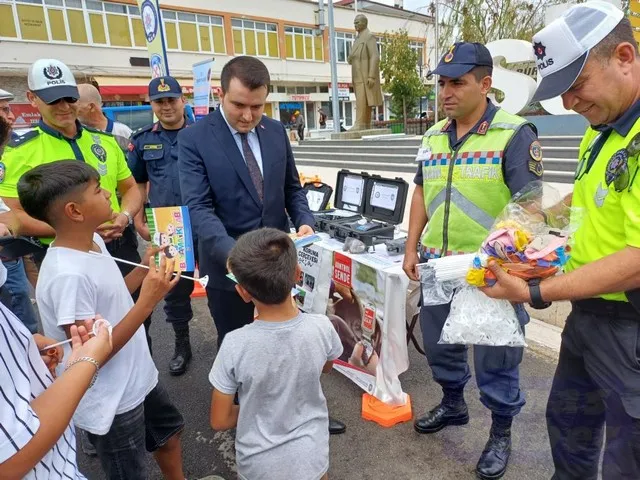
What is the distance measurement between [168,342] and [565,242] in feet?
11.1

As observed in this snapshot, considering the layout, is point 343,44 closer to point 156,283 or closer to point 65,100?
point 65,100

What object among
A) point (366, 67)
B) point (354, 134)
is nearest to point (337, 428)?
point (366, 67)

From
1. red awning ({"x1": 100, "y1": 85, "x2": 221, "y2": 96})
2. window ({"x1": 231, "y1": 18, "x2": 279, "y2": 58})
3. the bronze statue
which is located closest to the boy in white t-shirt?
the bronze statue

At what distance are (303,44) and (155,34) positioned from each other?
29.9 m

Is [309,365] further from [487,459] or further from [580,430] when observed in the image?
[487,459]

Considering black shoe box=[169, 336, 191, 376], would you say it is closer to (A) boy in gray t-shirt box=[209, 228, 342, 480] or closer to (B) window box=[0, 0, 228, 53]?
(A) boy in gray t-shirt box=[209, 228, 342, 480]

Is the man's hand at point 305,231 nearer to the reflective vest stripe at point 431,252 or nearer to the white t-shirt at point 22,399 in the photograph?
the reflective vest stripe at point 431,252

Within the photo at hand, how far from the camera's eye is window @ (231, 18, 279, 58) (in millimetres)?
29953

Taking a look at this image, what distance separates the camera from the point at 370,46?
514 inches

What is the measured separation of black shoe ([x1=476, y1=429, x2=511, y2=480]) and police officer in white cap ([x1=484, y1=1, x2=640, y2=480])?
0.75m

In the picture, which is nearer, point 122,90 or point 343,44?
point 122,90

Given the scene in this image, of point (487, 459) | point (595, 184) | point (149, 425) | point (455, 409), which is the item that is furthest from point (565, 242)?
point (149, 425)

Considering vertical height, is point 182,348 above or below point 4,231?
below

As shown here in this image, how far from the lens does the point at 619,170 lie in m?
1.34
